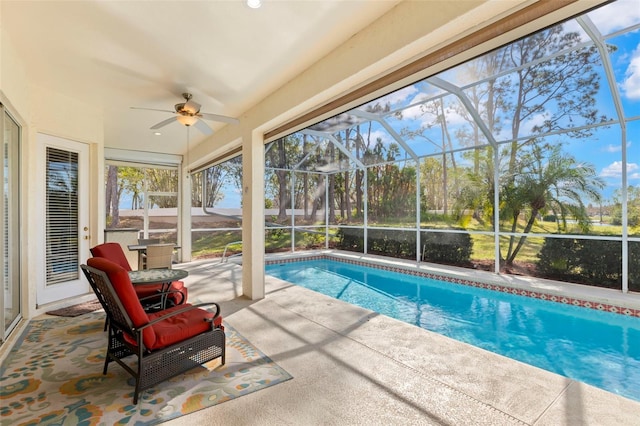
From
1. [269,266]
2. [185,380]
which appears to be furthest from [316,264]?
[185,380]

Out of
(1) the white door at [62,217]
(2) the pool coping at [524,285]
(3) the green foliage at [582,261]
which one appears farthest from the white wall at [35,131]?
(3) the green foliage at [582,261]

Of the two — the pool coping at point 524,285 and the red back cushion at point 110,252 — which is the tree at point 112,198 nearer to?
the pool coping at point 524,285

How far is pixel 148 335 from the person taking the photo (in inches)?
91.7

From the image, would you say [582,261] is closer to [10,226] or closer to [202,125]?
[202,125]

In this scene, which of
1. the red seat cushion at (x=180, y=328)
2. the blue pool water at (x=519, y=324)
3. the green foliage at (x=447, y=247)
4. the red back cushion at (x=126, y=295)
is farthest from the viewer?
the green foliage at (x=447, y=247)

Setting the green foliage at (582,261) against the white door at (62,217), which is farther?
the green foliage at (582,261)

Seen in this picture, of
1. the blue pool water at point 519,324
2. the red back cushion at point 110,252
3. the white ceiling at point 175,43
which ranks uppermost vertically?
the white ceiling at point 175,43

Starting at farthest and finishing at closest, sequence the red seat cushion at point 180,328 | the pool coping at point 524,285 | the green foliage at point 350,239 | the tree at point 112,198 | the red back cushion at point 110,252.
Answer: the green foliage at point 350,239, the tree at point 112,198, the pool coping at point 524,285, the red back cushion at point 110,252, the red seat cushion at point 180,328

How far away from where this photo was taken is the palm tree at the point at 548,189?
5996mm

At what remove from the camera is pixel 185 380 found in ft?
8.38

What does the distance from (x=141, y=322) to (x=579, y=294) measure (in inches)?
252

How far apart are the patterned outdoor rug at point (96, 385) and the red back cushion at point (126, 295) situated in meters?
0.44

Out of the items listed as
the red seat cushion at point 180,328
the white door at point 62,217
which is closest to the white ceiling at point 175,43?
the white door at point 62,217

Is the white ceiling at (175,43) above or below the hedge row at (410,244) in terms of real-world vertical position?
above
